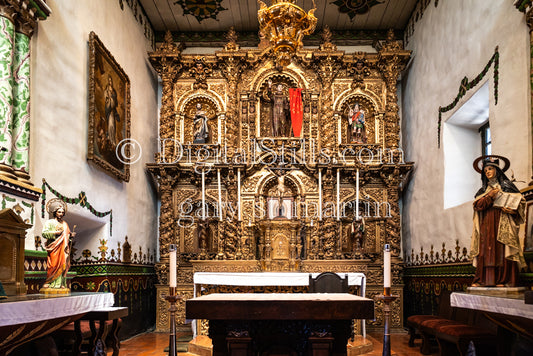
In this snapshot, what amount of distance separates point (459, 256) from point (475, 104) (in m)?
2.58

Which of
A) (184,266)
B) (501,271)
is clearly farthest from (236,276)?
(501,271)

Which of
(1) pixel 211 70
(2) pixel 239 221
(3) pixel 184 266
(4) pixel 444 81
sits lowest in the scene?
(3) pixel 184 266

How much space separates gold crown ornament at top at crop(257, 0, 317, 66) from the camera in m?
6.27

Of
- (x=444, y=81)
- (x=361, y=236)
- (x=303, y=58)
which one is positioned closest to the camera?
(x=444, y=81)

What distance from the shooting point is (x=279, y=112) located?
12.8 meters

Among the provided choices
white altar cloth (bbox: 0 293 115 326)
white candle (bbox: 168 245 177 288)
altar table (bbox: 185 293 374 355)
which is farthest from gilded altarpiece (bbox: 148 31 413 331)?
altar table (bbox: 185 293 374 355)

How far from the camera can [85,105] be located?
8.68 meters

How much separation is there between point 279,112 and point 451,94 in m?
4.24

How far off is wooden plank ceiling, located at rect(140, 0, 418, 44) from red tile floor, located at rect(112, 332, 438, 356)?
7.41 metres

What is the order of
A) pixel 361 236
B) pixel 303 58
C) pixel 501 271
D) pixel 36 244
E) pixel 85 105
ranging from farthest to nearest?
pixel 303 58 → pixel 361 236 → pixel 85 105 → pixel 36 244 → pixel 501 271

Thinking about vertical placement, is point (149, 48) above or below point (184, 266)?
above

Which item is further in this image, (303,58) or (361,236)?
(303,58)

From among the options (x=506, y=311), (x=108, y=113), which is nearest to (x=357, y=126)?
(x=108, y=113)

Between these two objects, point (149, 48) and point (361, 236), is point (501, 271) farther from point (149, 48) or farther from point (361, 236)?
point (149, 48)
